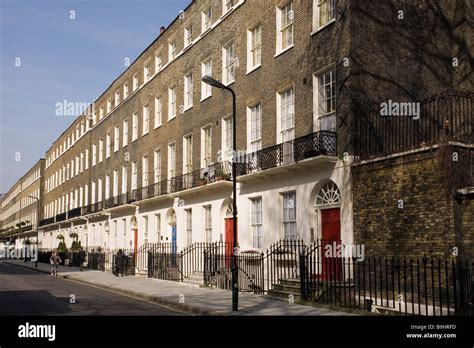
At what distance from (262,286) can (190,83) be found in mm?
13517

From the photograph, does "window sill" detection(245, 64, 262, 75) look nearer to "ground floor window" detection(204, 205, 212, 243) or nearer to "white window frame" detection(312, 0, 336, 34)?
"white window frame" detection(312, 0, 336, 34)

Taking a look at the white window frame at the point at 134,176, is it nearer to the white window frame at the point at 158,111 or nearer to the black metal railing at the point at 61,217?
the white window frame at the point at 158,111

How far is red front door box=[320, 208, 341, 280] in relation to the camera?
58.9 ft

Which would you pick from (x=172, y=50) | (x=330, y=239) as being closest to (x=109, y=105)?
(x=172, y=50)

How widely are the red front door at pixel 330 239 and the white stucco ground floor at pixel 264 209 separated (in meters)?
0.03

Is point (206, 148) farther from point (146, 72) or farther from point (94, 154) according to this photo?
point (94, 154)

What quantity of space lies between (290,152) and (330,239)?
3.48 metres

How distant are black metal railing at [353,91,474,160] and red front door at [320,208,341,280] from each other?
7.22 ft

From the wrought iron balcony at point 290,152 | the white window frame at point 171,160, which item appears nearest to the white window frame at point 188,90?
the white window frame at point 171,160

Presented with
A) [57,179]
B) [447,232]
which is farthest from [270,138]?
[57,179]

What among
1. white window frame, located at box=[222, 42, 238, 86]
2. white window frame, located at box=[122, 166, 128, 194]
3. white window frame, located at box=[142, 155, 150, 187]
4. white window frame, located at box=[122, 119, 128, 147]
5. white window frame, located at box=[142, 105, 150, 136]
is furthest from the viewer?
white window frame, located at box=[122, 119, 128, 147]

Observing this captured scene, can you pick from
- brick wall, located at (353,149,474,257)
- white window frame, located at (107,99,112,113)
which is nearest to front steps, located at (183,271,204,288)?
brick wall, located at (353,149,474,257)

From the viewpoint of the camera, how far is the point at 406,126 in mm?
17359
